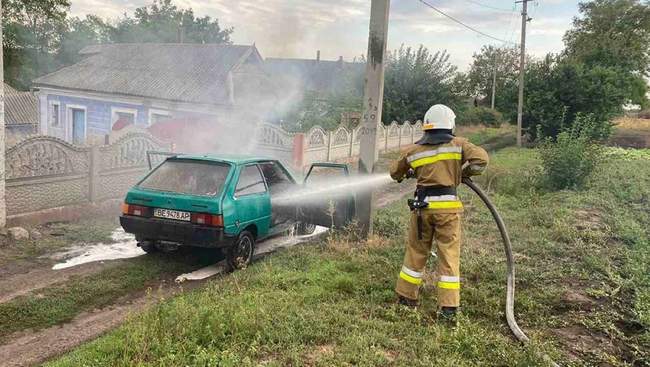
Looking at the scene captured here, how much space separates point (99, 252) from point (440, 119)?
195 inches

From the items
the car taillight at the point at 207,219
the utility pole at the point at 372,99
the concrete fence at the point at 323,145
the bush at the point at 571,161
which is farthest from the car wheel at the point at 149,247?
the bush at the point at 571,161

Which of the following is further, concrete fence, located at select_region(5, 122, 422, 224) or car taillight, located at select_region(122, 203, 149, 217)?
concrete fence, located at select_region(5, 122, 422, 224)

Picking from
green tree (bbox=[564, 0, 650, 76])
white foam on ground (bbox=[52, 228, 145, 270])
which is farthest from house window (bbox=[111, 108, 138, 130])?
green tree (bbox=[564, 0, 650, 76])

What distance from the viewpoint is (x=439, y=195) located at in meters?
4.50

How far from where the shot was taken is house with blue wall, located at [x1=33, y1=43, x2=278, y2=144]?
21.6m

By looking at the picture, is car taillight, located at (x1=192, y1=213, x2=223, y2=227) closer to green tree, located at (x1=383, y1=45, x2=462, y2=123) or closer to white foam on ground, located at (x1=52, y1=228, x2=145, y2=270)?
white foam on ground, located at (x1=52, y1=228, x2=145, y2=270)

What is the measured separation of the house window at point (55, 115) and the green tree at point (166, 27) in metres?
15.4

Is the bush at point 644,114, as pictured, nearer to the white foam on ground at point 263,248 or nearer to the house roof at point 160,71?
the house roof at point 160,71

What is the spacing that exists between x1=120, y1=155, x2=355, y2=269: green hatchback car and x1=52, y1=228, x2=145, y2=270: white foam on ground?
353 millimetres

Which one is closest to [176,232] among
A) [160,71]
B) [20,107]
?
[160,71]

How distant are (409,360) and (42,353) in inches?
111

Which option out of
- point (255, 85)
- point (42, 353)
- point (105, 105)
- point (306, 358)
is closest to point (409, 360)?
point (306, 358)

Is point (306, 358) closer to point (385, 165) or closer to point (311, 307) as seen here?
point (311, 307)

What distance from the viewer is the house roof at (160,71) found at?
73.0 ft
